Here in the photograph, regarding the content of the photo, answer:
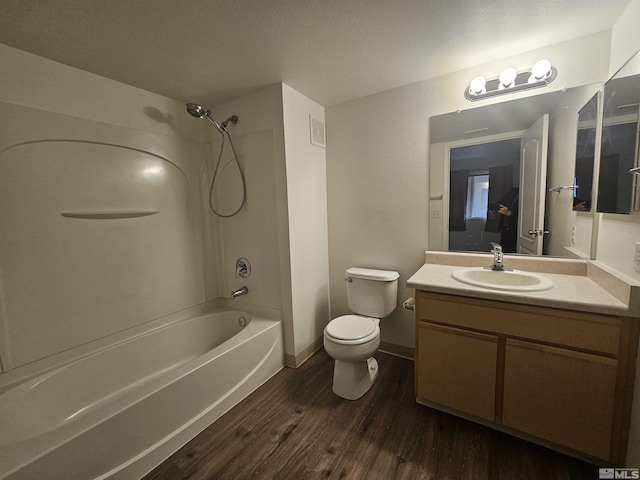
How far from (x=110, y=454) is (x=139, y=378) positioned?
2.65 feet

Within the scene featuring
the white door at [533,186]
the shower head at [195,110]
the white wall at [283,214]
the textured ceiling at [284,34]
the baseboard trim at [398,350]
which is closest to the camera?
the textured ceiling at [284,34]

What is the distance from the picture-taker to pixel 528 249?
1.74 meters

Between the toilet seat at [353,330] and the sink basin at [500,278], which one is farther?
the toilet seat at [353,330]

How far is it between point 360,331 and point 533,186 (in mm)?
1462

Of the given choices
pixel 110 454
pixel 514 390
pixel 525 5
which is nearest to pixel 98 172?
pixel 110 454

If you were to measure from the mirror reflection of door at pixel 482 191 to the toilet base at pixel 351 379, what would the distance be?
1097 millimetres

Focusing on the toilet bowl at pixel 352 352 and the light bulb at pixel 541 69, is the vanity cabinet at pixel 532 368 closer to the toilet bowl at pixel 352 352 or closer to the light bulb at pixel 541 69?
the toilet bowl at pixel 352 352

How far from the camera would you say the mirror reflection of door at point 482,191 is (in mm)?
1762

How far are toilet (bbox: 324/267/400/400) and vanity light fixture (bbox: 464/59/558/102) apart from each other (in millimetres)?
1374

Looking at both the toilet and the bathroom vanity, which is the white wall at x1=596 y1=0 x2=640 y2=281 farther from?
the toilet

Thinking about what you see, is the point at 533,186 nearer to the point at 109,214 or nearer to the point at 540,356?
the point at 540,356

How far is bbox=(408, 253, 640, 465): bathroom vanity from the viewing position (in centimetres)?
116

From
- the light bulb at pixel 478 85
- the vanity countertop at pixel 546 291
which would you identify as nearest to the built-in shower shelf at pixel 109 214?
the vanity countertop at pixel 546 291

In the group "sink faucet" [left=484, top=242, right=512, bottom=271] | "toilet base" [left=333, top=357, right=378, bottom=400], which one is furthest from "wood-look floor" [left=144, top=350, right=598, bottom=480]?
"sink faucet" [left=484, top=242, right=512, bottom=271]
